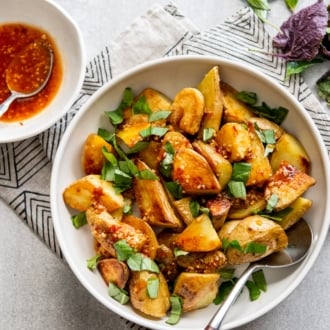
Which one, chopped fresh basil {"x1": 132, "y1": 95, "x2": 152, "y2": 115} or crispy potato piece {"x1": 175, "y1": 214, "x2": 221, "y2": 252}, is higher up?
chopped fresh basil {"x1": 132, "y1": 95, "x2": 152, "y2": 115}

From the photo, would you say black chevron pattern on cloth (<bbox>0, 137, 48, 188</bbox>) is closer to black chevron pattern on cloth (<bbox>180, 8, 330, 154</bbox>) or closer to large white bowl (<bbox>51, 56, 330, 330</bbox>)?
large white bowl (<bbox>51, 56, 330, 330</bbox>)

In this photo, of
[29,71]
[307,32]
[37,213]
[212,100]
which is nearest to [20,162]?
[37,213]

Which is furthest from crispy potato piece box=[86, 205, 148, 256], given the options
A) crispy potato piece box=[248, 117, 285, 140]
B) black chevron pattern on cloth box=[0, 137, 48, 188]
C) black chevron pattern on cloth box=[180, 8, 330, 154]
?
black chevron pattern on cloth box=[180, 8, 330, 154]

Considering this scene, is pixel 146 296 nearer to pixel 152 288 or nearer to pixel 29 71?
pixel 152 288

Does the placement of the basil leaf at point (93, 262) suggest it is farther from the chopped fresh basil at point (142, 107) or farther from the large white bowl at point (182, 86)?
the chopped fresh basil at point (142, 107)

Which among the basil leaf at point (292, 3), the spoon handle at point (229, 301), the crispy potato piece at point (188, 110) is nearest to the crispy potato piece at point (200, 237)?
the spoon handle at point (229, 301)
